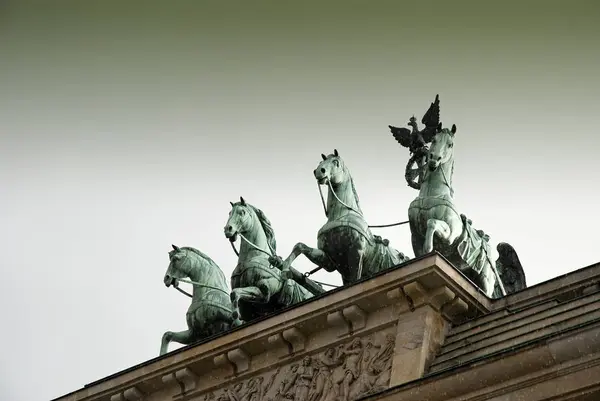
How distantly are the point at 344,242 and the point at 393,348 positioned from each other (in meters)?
3.06

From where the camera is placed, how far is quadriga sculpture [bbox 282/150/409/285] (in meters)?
19.2

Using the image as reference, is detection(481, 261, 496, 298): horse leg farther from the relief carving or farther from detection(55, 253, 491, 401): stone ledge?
the relief carving

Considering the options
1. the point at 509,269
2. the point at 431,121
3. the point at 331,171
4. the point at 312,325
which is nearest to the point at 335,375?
the point at 312,325

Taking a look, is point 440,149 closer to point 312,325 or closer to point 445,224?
point 445,224

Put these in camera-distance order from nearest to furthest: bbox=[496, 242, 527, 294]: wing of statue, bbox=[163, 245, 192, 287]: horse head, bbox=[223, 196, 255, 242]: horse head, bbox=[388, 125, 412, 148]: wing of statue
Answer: bbox=[388, 125, 412, 148]: wing of statue
bbox=[223, 196, 255, 242]: horse head
bbox=[496, 242, 527, 294]: wing of statue
bbox=[163, 245, 192, 287]: horse head

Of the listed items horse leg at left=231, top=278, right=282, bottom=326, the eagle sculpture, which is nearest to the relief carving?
horse leg at left=231, top=278, right=282, bottom=326

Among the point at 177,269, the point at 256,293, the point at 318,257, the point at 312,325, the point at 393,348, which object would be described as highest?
the point at 177,269

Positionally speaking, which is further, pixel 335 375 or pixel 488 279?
pixel 488 279

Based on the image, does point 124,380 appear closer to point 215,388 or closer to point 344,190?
point 215,388

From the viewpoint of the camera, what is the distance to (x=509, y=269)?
21.2 meters

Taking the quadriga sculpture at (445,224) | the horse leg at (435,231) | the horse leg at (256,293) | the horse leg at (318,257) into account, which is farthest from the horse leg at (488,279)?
the horse leg at (256,293)

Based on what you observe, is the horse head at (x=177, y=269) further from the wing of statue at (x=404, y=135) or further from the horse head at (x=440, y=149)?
the horse head at (x=440, y=149)

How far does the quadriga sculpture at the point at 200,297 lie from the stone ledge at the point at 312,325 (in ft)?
5.47

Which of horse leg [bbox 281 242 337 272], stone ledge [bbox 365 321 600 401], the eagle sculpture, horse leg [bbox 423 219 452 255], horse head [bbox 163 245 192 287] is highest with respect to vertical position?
the eagle sculpture
